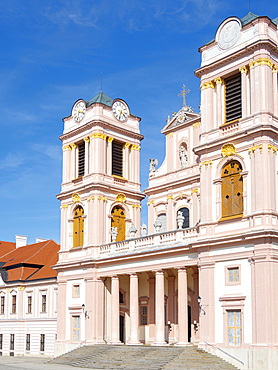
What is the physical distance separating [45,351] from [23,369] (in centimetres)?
1393

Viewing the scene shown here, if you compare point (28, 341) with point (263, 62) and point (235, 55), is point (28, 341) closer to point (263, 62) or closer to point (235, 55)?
point (235, 55)

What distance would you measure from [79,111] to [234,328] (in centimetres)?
2194

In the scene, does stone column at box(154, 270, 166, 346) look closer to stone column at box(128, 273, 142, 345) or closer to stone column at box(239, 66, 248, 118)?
stone column at box(128, 273, 142, 345)

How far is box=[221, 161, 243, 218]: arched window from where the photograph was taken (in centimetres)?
3028

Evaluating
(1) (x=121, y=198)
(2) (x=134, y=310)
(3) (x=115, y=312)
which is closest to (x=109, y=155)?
(1) (x=121, y=198)

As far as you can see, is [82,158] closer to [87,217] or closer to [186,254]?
[87,217]

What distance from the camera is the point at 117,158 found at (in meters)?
43.6

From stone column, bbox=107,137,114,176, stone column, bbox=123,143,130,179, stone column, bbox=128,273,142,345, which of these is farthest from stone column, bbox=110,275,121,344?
stone column, bbox=123,143,130,179

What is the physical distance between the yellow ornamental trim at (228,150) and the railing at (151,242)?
4690 millimetres

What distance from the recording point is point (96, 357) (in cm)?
3409

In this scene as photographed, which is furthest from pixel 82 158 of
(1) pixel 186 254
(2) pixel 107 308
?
(1) pixel 186 254

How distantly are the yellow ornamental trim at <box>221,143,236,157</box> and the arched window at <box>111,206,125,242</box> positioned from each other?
521 inches

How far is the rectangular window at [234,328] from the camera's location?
2859 centimetres

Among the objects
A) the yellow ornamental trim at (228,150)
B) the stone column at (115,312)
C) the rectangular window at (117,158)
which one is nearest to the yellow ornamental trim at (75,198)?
the rectangular window at (117,158)
